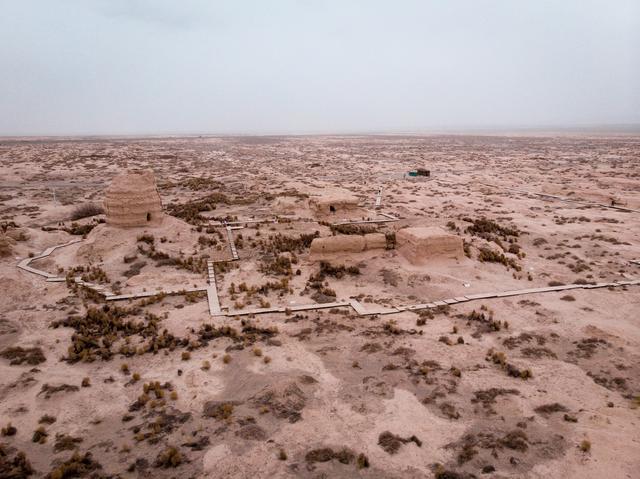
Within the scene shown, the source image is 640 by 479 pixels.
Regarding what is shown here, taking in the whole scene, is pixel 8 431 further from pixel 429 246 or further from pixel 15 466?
pixel 429 246

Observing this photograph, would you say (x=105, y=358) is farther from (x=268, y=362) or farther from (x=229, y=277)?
(x=229, y=277)

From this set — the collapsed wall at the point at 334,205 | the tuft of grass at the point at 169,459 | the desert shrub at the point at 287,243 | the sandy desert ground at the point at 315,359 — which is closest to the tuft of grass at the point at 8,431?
the sandy desert ground at the point at 315,359

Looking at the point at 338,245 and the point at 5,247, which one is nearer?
the point at 338,245

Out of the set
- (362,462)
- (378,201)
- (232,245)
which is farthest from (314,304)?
(378,201)

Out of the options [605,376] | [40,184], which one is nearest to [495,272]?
[605,376]

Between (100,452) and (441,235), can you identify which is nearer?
(100,452)

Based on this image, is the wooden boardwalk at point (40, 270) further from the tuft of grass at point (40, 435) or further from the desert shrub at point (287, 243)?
the tuft of grass at point (40, 435)
